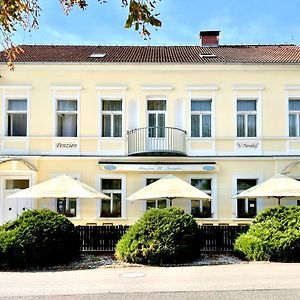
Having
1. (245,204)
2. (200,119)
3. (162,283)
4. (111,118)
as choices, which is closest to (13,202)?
(111,118)

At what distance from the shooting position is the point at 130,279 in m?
11.2

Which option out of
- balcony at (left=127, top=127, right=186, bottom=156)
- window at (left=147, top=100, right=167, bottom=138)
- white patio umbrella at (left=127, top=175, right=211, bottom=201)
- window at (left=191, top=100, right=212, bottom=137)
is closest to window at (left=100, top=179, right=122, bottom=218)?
balcony at (left=127, top=127, right=186, bottom=156)

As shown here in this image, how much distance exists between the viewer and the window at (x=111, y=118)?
21422 mm

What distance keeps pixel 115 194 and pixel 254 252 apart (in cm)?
848

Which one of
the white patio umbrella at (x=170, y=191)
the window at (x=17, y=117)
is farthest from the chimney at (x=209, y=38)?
the white patio umbrella at (x=170, y=191)

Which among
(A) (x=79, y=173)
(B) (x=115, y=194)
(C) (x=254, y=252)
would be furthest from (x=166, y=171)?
(C) (x=254, y=252)

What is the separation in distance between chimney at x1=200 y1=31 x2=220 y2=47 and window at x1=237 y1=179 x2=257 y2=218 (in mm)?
8604

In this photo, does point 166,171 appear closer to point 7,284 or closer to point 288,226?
point 288,226

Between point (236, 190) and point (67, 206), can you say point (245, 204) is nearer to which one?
point (236, 190)

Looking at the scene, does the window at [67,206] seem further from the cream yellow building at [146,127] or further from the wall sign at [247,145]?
the wall sign at [247,145]

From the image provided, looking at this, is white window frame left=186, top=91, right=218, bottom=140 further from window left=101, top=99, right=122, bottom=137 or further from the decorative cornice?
window left=101, top=99, right=122, bottom=137

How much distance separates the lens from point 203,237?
15453mm

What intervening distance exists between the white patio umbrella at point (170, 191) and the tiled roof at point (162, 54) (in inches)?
250

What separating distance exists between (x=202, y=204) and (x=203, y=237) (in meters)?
5.45
